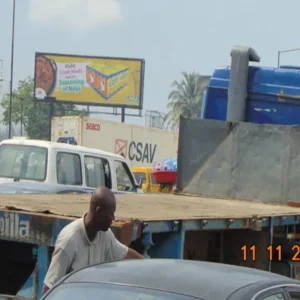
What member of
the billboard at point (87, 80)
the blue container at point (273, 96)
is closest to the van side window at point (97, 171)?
the blue container at point (273, 96)

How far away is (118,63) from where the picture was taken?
5831cm

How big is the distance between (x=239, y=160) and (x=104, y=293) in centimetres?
666

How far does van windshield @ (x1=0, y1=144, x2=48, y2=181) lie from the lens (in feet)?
42.8

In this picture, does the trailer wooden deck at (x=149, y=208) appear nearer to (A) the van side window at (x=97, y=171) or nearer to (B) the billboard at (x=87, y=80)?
(A) the van side window at (x=97, y=171)

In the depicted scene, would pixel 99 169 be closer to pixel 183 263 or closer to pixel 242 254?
pixel 242 254

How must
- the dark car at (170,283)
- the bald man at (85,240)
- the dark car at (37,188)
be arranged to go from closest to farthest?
the dark car at (170,283)
the bald man at (85,240)
the dark car at (37,188)

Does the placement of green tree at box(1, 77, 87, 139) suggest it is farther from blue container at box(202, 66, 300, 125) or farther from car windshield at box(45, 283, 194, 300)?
car windshield at box(45, 283, 194, 300)

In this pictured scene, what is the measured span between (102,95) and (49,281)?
53.3 metres

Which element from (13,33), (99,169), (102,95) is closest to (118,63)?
(102,95)

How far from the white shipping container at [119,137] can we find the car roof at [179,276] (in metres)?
25.5

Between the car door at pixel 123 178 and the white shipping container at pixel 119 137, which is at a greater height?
the car door at pixel 123 178

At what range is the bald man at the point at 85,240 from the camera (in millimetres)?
5820
